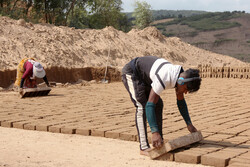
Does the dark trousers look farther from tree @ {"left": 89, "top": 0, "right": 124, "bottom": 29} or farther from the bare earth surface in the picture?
tree @ {"left": 89, "top": 0, "right": 124, "bottom": 29}

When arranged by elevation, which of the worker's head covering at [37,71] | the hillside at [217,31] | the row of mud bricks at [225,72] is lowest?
the row of mud bricks at [225,72]

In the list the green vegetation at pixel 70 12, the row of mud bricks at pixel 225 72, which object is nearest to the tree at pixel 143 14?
the green vegetation at pixel 70 12

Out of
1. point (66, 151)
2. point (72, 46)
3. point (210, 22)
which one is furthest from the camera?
point (210, 22)

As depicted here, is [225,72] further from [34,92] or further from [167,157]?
[167,157]

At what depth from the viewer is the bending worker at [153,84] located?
3.20 meters

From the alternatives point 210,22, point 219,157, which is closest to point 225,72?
point 219,157

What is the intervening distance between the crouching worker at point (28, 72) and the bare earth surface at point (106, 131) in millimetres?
598

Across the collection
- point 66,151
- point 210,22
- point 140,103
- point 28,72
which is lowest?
point 66,151

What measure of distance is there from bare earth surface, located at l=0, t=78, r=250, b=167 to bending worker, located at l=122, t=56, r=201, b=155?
0.96 feet

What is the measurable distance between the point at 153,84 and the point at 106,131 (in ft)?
4.82

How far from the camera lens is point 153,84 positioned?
10.5 feet

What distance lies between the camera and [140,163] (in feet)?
10.9

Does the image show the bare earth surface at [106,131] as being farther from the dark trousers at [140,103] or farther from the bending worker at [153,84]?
the bending worker at [153,84]

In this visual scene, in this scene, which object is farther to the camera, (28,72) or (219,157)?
(28,72)
